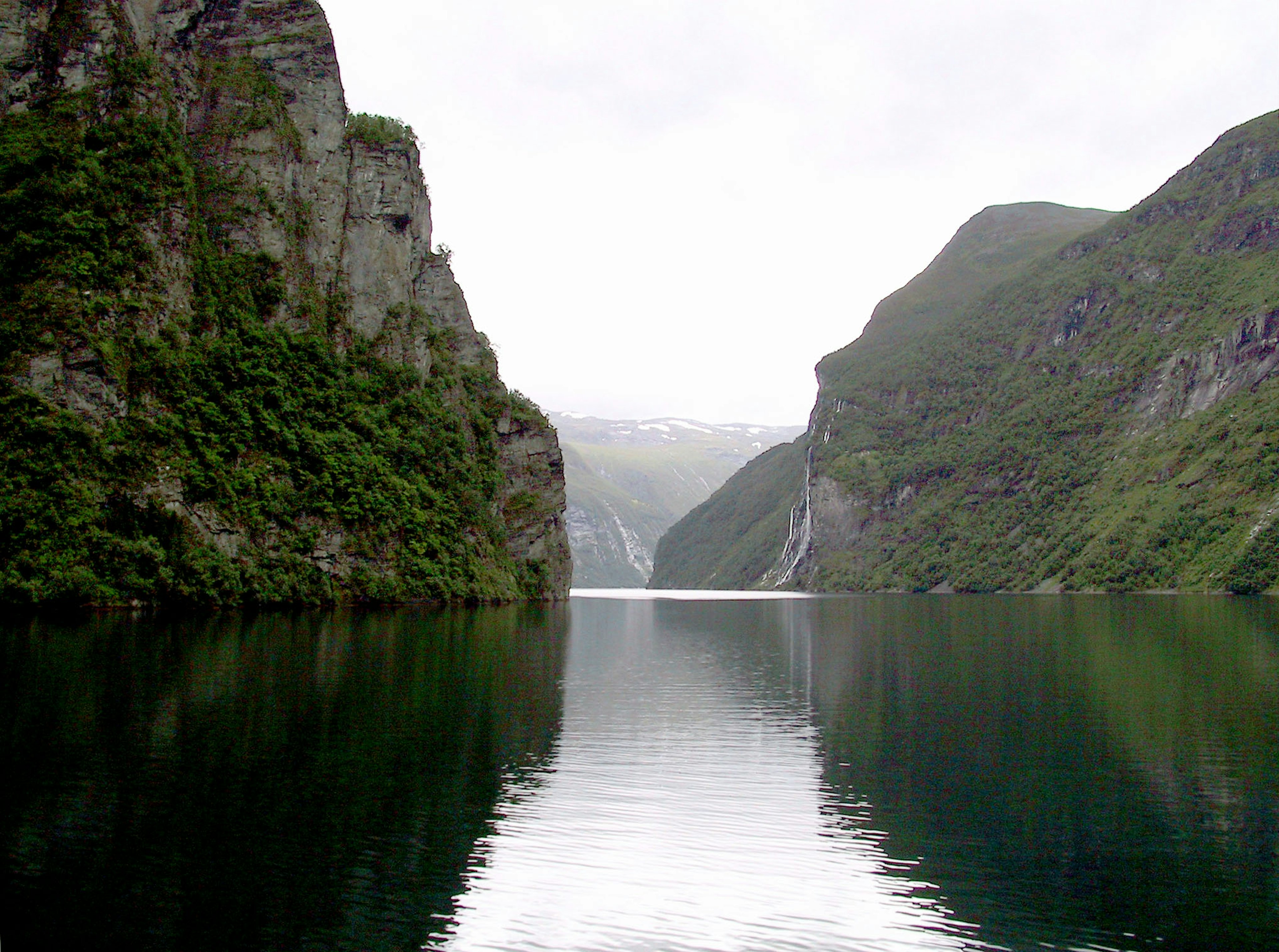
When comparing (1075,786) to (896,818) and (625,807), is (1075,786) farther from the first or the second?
(625,807)

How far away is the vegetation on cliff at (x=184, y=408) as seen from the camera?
2293 inches

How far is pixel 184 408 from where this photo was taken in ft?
225

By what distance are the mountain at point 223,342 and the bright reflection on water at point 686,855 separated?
147 feet

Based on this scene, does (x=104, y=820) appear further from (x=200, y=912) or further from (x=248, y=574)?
(x=248, y=574)

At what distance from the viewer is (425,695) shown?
2850 cm

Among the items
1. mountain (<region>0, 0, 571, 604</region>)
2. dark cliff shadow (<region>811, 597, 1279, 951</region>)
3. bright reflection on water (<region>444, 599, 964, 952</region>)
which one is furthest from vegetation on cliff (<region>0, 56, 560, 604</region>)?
bright reflection on water (<region>444, 599, 964, 952</region>)

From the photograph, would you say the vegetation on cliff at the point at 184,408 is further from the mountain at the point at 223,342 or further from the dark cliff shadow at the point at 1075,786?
the dark cliff shadow at the point at 1075,786

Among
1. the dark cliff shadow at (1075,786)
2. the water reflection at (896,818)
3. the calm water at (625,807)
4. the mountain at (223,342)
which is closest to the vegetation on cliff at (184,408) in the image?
the mountain at (223,342)

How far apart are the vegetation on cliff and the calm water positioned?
25.1 m

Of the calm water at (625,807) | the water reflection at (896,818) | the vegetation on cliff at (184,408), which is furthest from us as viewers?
the vegetation on cliff at (184,408)

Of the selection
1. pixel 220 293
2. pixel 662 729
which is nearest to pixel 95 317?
pixel 220 293

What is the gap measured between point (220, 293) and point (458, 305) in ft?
123

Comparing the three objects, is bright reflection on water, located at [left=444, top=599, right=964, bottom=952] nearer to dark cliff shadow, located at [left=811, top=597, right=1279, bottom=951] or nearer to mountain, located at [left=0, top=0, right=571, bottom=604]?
dark cliff shadow, located at [left=811, top=597, right=1279, bottom=951]

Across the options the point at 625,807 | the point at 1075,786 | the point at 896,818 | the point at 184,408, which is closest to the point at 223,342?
the point at 184,408
